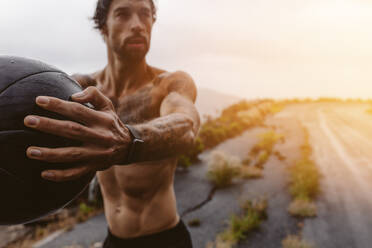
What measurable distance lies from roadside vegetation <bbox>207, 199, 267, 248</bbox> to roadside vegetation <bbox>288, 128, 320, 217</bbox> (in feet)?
2.93

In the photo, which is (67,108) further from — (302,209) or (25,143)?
(302,209)

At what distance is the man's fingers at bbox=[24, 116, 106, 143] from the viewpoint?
748mm

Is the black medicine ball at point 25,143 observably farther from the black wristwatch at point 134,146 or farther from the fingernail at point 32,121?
the black wristwatch at point 134,146

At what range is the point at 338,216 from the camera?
22.2ft

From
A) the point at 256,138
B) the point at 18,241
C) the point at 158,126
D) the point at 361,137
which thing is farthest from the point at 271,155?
the point at 158,126

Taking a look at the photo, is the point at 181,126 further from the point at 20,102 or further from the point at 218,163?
the point at 218,163

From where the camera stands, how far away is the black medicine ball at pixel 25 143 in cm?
82

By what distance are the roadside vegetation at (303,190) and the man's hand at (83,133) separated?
23.2 feet

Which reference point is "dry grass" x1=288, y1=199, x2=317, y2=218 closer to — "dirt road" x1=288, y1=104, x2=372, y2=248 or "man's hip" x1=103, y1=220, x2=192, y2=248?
"dirt road" x1=288, y1=104, x2=372, y2=248

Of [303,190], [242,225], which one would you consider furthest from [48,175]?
[303,190]

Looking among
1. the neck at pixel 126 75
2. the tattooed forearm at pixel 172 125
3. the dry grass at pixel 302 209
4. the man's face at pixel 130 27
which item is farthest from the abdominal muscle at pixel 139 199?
the dry grass at pixel 302 209

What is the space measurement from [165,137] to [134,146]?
0.24m

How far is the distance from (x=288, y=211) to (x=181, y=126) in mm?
6711

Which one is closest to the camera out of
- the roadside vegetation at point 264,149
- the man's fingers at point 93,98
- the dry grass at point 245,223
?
the man's fingers at point 93,98
